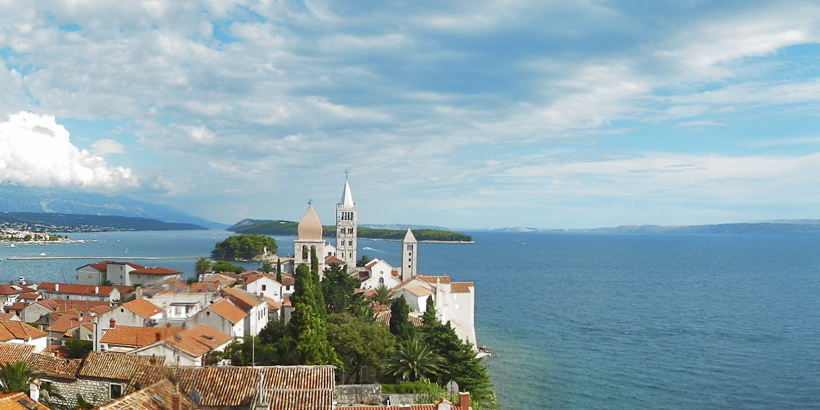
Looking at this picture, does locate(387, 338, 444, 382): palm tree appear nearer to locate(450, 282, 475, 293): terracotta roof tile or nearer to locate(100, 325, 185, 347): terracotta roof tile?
locate(100, 325, 185, 347): terracotta roof tile

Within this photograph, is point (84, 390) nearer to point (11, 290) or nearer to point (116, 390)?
point (116, 390)

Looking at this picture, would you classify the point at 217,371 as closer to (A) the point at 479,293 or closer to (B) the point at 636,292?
(A) the point at 479,293

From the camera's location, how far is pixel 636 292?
9481cm

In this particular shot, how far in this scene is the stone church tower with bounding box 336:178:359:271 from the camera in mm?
85312

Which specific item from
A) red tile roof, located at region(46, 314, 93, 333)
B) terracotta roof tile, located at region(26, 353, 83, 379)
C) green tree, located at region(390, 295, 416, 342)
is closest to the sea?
green tree, located at region(390, 295, 416, 342)

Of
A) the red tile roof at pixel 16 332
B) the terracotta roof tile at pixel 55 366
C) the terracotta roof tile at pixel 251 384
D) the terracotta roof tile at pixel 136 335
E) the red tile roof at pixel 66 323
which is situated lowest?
the red tile roof at pixel 66 323

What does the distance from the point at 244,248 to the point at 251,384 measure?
134m

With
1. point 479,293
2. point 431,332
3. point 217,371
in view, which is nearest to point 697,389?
point 431,332

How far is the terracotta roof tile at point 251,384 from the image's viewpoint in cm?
1702

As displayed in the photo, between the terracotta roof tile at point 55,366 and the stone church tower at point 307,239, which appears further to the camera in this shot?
the stone church tower at point 307,239

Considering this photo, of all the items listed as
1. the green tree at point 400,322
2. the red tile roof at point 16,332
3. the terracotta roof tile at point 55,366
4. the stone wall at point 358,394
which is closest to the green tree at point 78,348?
the red tile roof at point 16,332

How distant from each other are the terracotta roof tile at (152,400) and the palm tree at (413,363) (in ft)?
43.4

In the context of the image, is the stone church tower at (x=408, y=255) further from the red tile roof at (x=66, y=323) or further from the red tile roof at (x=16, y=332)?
the red tile roof at (x=16, y=332)

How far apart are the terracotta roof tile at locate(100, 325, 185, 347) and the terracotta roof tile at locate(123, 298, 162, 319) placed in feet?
8.03
